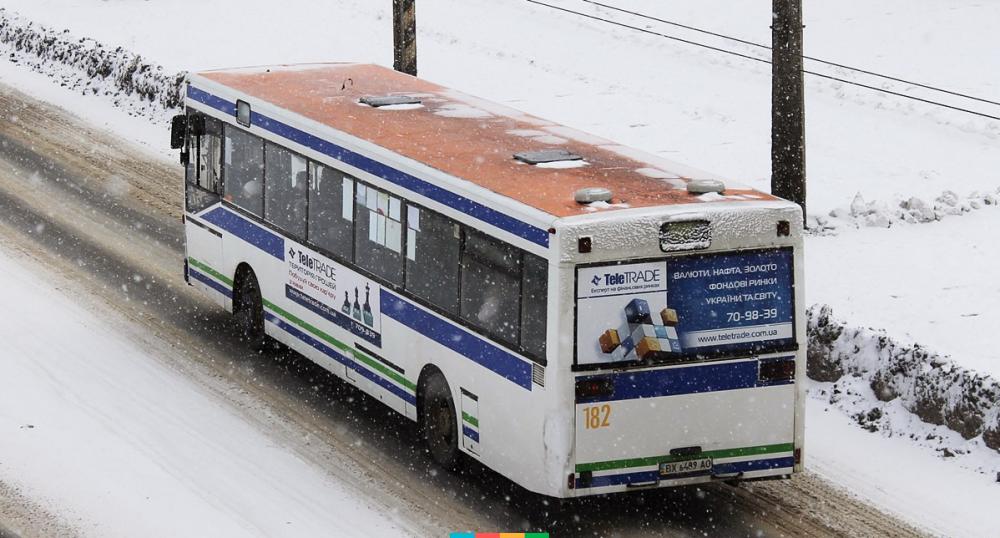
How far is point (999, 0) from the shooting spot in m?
36.5

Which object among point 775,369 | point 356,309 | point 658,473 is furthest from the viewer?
point 356,309

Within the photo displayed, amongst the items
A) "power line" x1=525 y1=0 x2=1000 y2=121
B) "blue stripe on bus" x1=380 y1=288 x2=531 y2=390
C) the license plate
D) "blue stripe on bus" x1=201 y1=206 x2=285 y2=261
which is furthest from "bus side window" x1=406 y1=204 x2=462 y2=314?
"power line" x1=525 y1=0 x2=1000 y2=121

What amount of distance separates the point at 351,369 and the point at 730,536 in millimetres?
4406

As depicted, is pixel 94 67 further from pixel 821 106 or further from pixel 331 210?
pixel 331 210

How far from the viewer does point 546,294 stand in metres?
12.7

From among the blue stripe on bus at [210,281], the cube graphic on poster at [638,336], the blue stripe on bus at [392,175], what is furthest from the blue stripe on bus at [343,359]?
the cube graphic on poster at [638,336]

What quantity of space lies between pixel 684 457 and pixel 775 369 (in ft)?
3.26

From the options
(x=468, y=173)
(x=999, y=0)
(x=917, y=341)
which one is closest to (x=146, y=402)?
(x=468, y=173)

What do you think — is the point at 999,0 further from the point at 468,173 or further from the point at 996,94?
the point at 468,173

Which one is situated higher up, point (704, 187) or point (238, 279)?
point (704, 187)

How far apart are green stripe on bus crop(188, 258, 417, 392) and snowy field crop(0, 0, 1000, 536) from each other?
1.69 metres

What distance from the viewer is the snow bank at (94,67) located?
2942cm

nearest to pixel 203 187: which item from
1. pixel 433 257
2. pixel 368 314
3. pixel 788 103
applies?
pixel 368 314

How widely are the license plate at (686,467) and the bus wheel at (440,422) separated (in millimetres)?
2107
